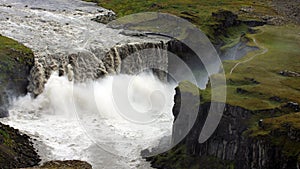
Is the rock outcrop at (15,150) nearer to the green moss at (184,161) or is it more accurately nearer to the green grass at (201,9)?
the green moss at (184,161)

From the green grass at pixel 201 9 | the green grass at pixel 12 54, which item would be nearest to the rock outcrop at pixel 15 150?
the green grass at pixel 12 54

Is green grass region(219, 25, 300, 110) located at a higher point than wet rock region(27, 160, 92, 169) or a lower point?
higher

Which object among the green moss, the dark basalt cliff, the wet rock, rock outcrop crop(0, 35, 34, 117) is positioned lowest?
the wet rock

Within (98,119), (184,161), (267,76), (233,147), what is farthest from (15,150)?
(267,76)

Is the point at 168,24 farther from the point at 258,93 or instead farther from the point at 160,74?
the point at 258,93

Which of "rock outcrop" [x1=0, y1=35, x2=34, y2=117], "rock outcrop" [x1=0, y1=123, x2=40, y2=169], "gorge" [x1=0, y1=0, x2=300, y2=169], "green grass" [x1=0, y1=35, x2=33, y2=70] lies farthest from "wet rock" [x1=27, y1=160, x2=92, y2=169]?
"green grass" [x1=0, y1=35, x2=33, y2=70]

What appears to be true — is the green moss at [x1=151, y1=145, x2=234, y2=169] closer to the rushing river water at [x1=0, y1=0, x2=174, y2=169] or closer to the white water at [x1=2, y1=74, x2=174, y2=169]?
the rushing river water at [x1=0, y1=0, x2=174, y2=169]

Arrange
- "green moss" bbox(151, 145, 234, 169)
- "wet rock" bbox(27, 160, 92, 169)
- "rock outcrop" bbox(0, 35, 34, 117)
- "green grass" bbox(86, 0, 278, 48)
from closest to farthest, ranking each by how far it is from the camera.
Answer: "wet rock" bbox(27, 160, 92, 169) < "green moss" bbox(151, 145, 234, 169) < "rock outcrop" bbox(0, 35, 34, 117) < "green grass" bbox(86, 0, 278, 48)

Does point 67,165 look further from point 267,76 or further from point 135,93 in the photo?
point 135,93
